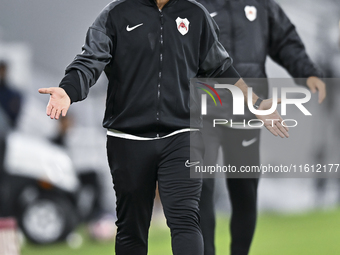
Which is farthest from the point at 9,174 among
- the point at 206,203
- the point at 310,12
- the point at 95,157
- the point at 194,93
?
the point at 310,12

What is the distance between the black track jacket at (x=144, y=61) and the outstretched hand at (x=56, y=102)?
9.1 inches

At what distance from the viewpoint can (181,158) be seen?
7.30 feet

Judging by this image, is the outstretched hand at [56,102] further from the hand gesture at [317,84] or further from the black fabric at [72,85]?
the hand gesture at [317,84]

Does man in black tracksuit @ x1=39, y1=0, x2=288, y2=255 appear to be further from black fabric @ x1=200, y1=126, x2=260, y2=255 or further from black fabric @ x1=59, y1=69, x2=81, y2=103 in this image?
black fabric @ x1=200, y1=126, x2=260, y2=255

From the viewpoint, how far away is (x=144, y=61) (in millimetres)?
2246

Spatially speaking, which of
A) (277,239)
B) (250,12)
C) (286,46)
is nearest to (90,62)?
(250,12)

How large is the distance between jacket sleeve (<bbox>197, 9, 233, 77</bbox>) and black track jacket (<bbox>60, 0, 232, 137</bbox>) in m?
0.05

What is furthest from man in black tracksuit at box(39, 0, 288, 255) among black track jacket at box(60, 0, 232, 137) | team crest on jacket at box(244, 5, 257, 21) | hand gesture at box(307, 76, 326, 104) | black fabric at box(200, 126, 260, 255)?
hand gesture at box(307, 76, 326, 104)

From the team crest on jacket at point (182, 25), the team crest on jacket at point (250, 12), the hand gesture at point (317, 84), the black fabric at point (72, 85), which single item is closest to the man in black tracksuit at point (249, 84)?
the team crest on jacket at point (250, 12)

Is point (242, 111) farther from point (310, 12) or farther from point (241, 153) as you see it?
point (310, 12)

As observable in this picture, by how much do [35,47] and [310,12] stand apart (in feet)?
7.86

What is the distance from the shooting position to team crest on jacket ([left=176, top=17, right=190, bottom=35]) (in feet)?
7.52

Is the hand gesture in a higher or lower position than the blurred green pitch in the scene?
higher

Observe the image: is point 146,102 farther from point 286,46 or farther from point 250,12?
point 286,46
